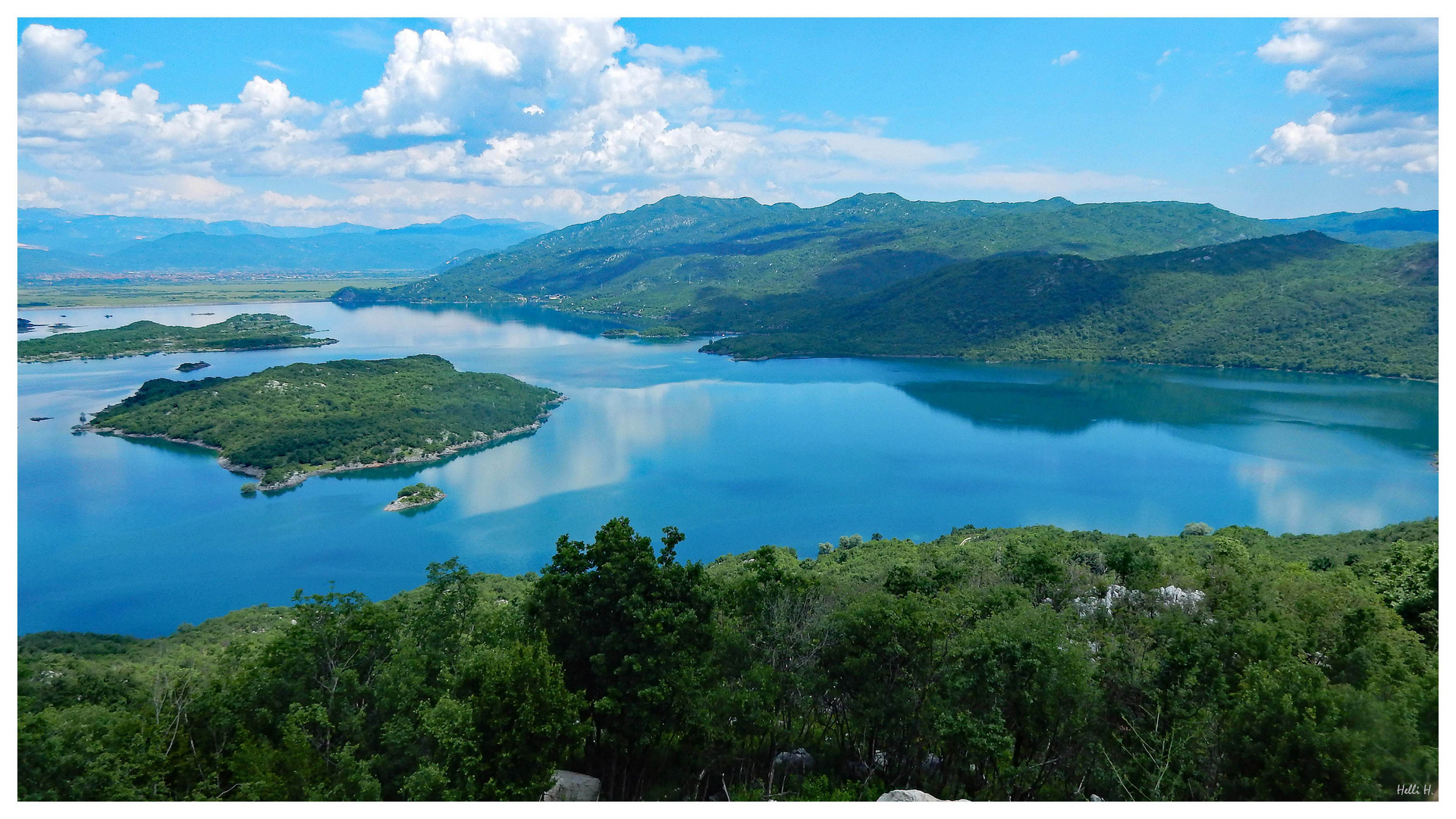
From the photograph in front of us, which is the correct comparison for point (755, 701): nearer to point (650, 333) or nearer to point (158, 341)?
point (650, 333)

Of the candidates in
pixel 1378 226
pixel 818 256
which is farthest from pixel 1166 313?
pixel 1378 226

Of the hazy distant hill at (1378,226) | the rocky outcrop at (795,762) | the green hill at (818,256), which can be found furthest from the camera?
the hazy distant hill at (1378,226)

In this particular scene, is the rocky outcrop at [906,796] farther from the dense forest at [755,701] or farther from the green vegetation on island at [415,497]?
the green vegetation on island at [415,497]

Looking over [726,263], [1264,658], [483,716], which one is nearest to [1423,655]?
[1264,658]

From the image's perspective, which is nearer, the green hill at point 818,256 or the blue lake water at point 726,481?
the blue lake water at point 726,481

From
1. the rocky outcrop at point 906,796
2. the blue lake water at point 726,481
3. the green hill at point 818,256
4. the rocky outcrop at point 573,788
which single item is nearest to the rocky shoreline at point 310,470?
the blue lake water at point 726,481

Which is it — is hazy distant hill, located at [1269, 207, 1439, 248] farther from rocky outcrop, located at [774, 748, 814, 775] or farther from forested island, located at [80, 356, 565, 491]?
rocky outcrop, located at [774, 748, 814, 775]
